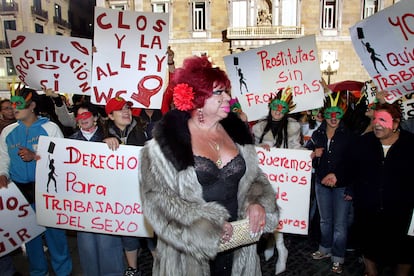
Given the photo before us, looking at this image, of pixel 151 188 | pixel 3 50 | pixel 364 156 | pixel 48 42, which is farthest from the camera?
pixel 3 50

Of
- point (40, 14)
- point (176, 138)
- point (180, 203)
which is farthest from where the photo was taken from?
point (40, 14)

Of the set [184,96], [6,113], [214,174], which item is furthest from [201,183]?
[6,113]

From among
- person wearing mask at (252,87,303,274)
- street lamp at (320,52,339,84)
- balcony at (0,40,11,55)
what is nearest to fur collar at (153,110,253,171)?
person wearing mask at (252,87,303,274)

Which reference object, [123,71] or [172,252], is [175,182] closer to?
[172,252]

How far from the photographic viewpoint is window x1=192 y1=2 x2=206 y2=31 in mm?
24922

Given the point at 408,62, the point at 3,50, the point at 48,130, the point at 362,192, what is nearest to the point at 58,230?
the point at 48,130

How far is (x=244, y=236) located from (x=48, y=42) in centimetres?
388

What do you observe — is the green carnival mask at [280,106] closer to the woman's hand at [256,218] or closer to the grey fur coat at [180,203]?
the grey fur coat at [180,203]

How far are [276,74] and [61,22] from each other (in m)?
49.4

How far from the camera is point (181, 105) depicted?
2.33 metres

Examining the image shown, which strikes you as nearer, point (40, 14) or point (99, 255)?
point (99, 255)

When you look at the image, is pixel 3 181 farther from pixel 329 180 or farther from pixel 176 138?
pixel 329 180

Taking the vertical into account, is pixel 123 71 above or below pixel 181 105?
above

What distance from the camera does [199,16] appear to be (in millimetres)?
25031
